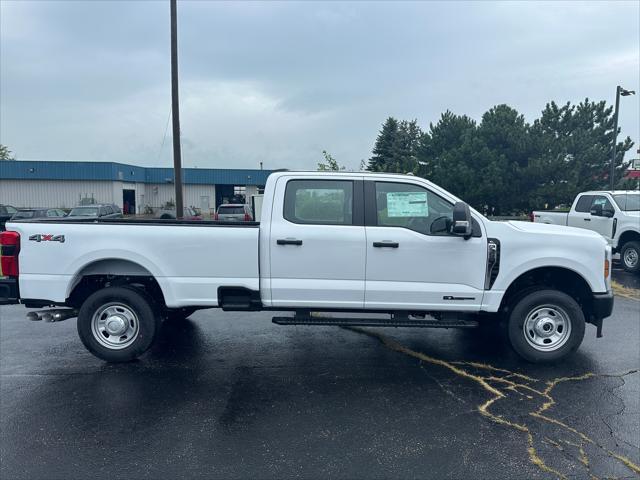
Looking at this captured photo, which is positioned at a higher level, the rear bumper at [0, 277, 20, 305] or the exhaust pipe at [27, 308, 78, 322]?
the rear bumper at [0, 277, 20, 305]

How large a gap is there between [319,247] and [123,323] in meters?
2.28

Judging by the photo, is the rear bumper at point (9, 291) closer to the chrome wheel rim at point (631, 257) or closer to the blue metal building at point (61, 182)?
the chrome wheel rim at point (631, 257)

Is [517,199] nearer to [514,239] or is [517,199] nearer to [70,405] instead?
[514,239]

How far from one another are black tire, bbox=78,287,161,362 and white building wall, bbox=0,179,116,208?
43.9m

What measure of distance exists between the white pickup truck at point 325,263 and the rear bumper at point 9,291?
2cm

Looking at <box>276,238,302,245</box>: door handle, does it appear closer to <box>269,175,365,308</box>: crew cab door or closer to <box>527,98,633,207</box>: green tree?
<box>269,175,365,308</box>: crew cab door

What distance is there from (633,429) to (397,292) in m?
2.38

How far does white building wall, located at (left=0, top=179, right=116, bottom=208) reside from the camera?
46531mm

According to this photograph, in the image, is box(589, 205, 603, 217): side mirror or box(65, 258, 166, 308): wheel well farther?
box(589, 205, 603, 217): side mirror

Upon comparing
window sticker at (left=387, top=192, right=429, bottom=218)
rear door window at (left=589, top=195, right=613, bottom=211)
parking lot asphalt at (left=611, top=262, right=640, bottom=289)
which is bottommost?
parking lot asphalt at (left=611, top=262, right=640, bottom=289)

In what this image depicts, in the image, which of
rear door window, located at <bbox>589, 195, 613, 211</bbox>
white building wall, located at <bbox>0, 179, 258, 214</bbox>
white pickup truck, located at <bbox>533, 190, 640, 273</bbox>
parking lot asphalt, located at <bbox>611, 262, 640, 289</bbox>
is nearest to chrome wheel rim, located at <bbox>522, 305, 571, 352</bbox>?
parking lot asphalt, located at <bbox>611, 262, 640, 289</bbox>

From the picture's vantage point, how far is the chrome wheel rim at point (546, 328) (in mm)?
5820

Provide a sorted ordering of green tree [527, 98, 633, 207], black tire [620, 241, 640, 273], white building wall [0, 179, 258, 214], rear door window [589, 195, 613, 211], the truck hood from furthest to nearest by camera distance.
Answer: white building wall [0, 179, 258, 214] < green tree [527, 98, 633, 207] < rear door window [589, 195, 613, 211] < black tire [620, 241, 640, 273] < the truck hood

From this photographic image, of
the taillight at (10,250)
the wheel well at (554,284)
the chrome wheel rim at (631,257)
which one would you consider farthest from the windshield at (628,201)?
the taillight at (10,250)
